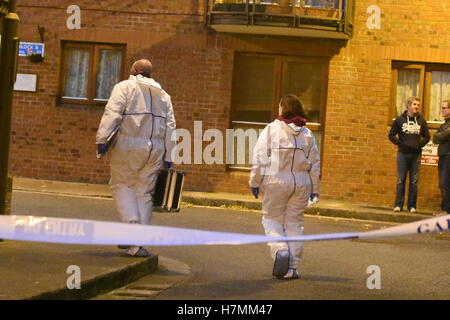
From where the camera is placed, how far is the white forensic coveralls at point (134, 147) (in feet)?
30.7

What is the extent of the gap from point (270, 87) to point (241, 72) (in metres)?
0.67

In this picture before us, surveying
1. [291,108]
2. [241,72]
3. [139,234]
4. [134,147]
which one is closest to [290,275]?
[291,108]

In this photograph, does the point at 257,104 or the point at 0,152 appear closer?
the point at 0,152

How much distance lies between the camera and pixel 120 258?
29.3ft

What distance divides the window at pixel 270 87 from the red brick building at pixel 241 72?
20mm

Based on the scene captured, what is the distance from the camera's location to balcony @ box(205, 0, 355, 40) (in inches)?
701

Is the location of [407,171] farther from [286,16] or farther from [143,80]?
[143,80]

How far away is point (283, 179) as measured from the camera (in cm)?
909

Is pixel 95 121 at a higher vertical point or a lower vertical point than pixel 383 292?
higher
